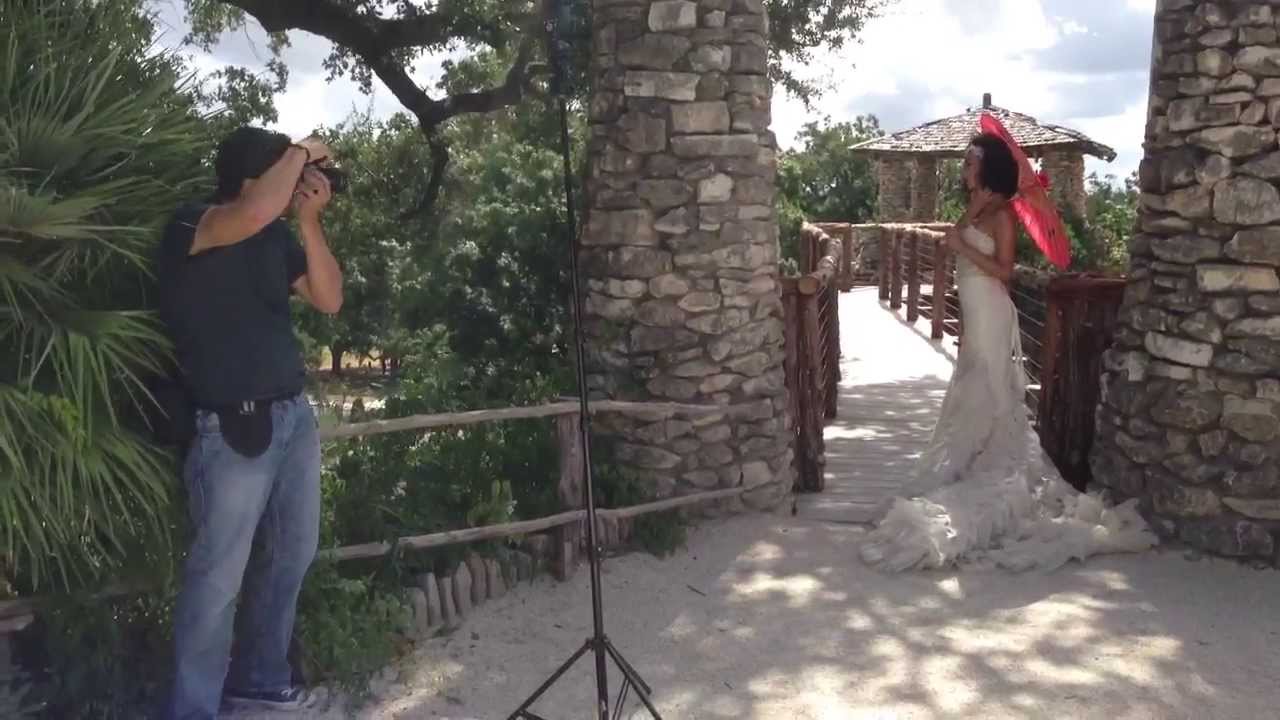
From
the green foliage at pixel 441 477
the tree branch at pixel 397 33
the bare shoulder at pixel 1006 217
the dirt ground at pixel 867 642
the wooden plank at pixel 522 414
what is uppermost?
the tree branch at pixel 397 33

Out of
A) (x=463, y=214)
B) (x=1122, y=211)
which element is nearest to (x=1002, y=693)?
(x=463, y=214)

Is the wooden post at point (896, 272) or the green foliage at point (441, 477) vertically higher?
the wooden post at point (896, 272)

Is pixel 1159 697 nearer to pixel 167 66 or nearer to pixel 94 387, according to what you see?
pixel 94 387

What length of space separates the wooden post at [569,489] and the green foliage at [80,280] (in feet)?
6.24

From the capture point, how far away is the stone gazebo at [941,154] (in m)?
17.9

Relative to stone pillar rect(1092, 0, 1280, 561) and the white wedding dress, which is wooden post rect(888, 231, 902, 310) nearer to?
the white wedding dress

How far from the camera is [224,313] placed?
2.80 m

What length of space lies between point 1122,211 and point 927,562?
9.88 metres

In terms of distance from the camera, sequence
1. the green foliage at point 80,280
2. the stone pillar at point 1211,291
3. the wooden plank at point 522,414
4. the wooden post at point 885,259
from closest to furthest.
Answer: the green foliage at point 80,280 < the wooden plank at point 522,414 < the stone pillar at point 1211,291 < the wooden post at point 885,259

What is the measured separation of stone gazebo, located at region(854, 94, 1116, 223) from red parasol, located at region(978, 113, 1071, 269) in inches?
472

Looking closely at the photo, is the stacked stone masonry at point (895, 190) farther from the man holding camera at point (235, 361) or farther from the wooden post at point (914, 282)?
the man holding camera at point (235, 361)

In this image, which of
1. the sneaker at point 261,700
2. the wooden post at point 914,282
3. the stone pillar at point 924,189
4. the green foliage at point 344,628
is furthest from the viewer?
the stone pillar at point 924,189

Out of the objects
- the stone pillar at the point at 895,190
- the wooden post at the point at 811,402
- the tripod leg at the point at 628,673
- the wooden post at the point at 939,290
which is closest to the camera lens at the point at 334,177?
the tripod leg at the point at 628,673

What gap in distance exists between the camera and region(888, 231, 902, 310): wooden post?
13.7 m
